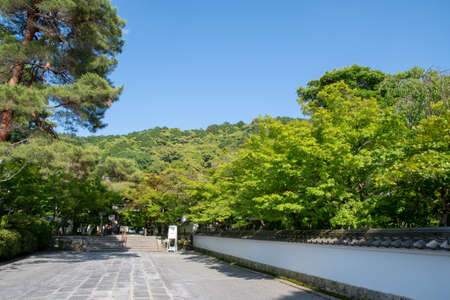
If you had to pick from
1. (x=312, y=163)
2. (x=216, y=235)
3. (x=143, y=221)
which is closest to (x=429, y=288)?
(x=312, y=163)

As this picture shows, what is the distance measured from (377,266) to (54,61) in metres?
15.2

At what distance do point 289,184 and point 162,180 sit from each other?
65.4 feet

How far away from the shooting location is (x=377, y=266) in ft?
22.4

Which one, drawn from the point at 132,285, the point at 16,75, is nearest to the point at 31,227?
the point at 16,75

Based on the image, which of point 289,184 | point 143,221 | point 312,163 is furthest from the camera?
point 143,221

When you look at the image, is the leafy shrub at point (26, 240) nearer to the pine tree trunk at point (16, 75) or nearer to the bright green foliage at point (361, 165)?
the pine tree trunk at point (16, 75)

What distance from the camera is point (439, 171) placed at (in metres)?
5.75

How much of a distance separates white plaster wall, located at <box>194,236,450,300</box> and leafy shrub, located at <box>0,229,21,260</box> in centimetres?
1137

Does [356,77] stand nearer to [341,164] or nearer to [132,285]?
[341,164]

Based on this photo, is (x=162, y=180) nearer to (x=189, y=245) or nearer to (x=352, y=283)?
(x=189, y=245)

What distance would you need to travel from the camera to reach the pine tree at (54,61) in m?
12.2

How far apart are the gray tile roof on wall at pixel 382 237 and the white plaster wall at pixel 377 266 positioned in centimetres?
14

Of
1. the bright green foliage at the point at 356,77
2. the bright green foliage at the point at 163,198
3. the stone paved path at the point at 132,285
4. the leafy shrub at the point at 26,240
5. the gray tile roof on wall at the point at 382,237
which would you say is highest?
the bright green foliage at the point at 356,77

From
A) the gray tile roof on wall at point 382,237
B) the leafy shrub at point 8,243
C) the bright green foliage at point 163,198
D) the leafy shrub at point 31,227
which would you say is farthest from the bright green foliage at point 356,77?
the leafy shrub at point 8,243
